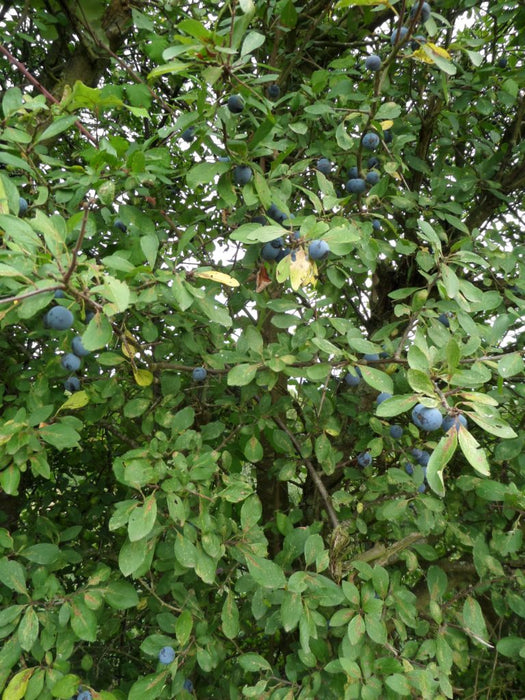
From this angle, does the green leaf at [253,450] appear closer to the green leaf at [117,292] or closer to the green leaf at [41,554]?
the green leaf at [41,554]

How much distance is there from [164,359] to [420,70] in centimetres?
156

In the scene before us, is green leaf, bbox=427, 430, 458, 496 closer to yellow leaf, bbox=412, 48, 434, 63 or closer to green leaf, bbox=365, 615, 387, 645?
green leaf, bbox=365, 615, 387, 645

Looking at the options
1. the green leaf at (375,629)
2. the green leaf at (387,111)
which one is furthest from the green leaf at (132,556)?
the green leaf at (387,111)

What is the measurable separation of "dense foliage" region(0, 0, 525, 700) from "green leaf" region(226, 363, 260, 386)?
10 mm

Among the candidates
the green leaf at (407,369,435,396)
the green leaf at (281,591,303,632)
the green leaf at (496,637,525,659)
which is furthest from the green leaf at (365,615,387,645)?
the green leaf at (407,369,435,396)

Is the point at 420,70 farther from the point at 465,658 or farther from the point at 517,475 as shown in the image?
the point at 465,658

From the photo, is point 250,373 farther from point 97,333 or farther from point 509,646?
point 509,646

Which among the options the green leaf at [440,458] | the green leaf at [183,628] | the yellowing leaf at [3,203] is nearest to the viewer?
the green leaf at [440,458]

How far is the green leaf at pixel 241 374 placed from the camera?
1381mm

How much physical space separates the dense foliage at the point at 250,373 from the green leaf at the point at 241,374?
0.03ft

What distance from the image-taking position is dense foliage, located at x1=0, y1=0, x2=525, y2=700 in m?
1.20

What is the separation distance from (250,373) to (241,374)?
0.02m

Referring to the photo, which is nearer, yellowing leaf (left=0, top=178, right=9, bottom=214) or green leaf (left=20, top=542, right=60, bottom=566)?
yellowing leaf (left=0, top=178, right=9, bottom=214)

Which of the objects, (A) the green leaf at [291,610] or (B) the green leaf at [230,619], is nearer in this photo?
(A) the green leaf at [291,610]
